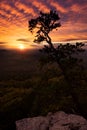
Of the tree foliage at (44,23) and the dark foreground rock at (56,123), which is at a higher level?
the tree foliage at (44,23)

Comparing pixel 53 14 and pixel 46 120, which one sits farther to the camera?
pixel 53 14

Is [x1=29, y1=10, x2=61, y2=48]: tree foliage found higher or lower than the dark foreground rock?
higher

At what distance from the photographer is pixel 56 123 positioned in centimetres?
1858

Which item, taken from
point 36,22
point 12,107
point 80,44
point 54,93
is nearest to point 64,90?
point 54,93

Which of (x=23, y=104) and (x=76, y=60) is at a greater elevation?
(x=76, y=60)

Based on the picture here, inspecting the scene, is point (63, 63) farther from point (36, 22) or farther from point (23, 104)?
point (23, 104)

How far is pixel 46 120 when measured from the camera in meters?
19.7

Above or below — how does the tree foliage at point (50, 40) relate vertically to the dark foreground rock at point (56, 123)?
above

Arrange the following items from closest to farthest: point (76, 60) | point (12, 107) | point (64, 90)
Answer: point (76, 60) → point (64, 90) → point (12, 107)

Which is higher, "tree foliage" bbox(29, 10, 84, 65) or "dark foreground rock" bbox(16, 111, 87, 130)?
"tree foliage" bbox(29, 10, 84, 65)

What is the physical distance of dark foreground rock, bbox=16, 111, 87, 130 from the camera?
17423 mm

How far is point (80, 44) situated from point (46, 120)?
32.3 feet

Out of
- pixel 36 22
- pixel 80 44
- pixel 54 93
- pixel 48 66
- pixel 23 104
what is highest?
pixel 36 22

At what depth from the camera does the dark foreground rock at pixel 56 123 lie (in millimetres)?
17423
